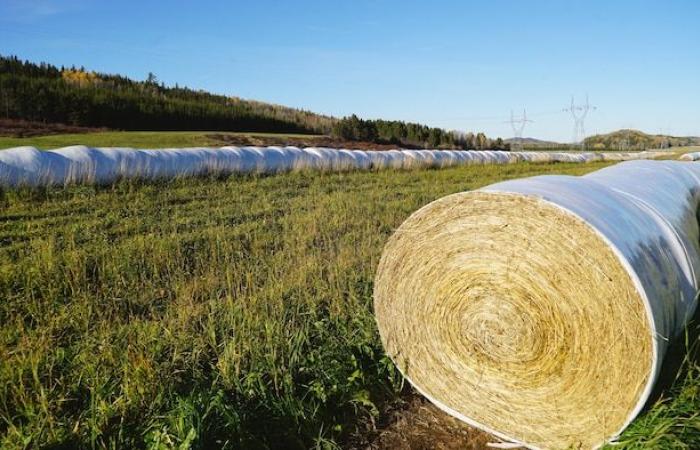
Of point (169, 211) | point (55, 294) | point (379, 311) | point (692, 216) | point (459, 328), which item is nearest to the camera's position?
point (459, 328)

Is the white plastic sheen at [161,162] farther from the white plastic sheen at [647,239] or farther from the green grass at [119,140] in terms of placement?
the green grass at [119,140]

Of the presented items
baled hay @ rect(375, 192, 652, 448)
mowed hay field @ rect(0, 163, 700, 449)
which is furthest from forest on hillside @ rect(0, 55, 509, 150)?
baled hay @ rect(375, 192, 652, 448)

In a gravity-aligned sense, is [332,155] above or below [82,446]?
above

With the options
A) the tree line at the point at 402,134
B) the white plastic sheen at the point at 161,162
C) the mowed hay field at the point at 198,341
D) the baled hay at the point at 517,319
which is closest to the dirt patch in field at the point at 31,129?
the white plastic sheen at the point at 161,162

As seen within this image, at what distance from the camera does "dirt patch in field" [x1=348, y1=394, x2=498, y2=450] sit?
3.14m

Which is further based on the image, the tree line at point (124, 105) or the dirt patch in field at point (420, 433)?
the tree line at point (124, 105)

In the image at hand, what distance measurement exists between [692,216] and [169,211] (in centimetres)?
730

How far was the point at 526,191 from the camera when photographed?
2988 millimetres

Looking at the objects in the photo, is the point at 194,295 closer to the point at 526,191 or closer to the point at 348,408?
the point at 348,408

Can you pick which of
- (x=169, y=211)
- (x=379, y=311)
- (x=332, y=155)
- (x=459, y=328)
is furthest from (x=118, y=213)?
(x=332, y=155)

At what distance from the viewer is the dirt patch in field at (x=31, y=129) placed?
24.7 m

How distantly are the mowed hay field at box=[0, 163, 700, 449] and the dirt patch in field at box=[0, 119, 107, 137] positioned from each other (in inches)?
787

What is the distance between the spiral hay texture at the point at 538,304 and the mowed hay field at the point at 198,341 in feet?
0.95

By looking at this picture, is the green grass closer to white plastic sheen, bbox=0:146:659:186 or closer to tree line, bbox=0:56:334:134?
tree line, bbox=0:56:334:134
